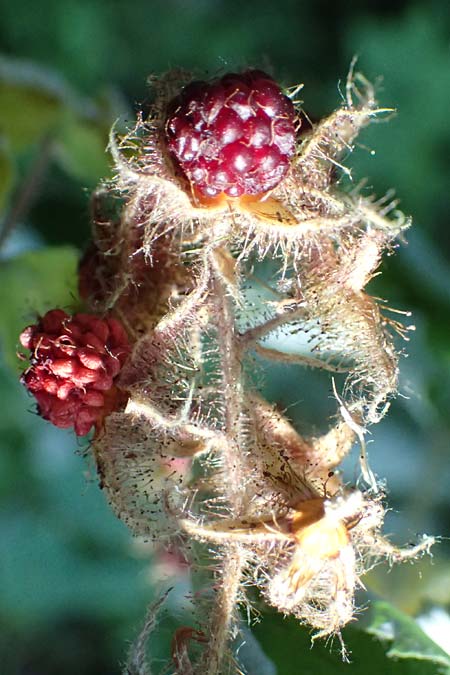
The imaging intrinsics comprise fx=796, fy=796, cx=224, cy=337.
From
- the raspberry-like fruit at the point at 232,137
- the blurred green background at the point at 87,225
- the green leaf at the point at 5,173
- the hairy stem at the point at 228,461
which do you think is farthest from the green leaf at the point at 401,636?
the green leaf at the point at 5,173

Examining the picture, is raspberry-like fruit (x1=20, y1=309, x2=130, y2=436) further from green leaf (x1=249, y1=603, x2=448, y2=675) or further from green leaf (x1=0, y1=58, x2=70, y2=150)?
green leaf (x1=0, y1=58, x2=70, y2=150)

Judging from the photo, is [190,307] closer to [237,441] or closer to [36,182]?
[237,441]

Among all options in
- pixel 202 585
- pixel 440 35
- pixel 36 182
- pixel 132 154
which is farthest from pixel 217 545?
pixel 440 35

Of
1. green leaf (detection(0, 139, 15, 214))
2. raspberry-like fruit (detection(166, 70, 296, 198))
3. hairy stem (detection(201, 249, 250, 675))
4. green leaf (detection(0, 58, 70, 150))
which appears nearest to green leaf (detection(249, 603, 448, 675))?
hairy stem (detection(201, 249, 250, 675))

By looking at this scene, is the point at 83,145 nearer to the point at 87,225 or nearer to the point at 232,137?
the point at 87,225

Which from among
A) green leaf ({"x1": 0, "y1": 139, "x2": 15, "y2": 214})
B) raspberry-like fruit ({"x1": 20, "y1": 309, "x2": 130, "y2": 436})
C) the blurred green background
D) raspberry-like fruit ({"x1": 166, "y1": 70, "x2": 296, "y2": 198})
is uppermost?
raspberry-like fruit ({"x1": 166, "y1": 70, "x2": 296, "y2": 198})
